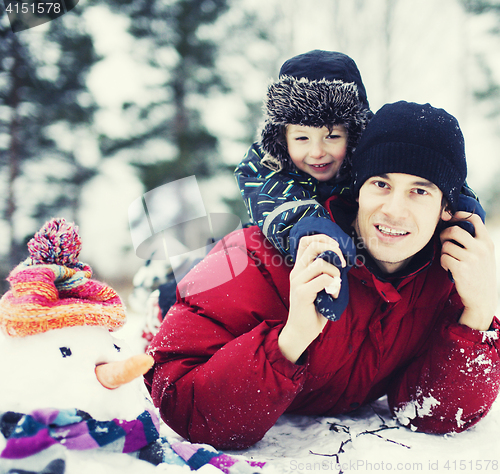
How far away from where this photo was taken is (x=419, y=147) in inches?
57.2

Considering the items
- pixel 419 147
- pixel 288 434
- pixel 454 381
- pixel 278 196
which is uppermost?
pixel 419 147

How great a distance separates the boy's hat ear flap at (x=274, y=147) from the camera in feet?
6.33

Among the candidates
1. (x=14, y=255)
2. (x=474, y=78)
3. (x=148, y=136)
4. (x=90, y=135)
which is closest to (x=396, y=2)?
(x=474, y=78)

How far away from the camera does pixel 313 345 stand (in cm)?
147

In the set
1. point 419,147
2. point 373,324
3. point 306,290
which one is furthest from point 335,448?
point 419,147

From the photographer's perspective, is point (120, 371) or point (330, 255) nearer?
point (120, 371)

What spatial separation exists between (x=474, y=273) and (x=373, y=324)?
0.41 m

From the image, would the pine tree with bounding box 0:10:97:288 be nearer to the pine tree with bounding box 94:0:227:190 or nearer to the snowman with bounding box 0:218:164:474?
the pine tree with bounding box 94:0:227:190

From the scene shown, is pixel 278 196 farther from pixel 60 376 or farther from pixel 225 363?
pixel 60 376

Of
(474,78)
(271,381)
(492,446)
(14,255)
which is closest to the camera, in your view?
(271,381)

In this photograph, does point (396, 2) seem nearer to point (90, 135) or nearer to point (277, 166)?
point (90, 135)

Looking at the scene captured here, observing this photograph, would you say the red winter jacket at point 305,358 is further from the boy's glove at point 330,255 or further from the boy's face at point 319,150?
the boy's face at point 319,150

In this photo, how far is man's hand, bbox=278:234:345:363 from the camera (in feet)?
3.92

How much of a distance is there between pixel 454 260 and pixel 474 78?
851 centimetres
